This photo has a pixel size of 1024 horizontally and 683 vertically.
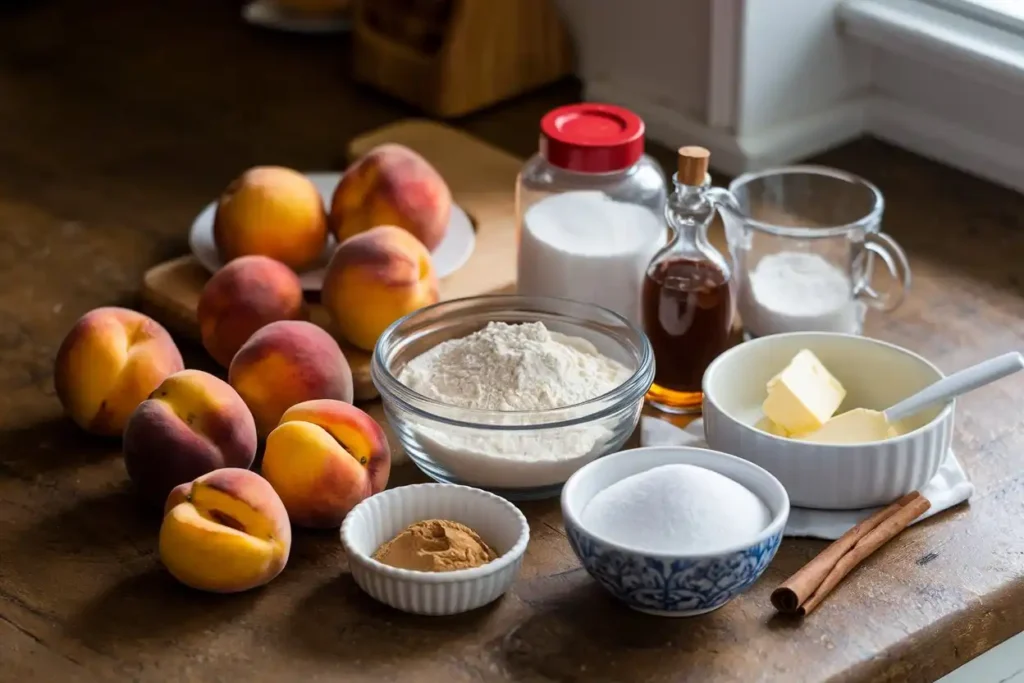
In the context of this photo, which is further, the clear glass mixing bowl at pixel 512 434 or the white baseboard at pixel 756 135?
the white baseboard at pixel 756 135

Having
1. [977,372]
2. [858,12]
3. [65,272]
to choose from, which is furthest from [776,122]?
[65,272]

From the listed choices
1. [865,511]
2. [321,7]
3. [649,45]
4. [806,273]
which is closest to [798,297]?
[806,273]

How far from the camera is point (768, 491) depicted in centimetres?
89

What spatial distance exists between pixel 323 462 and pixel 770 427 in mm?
307

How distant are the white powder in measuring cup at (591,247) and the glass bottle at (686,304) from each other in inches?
1.8

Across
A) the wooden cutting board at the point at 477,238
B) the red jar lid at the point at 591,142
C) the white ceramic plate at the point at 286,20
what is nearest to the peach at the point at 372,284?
the wooden cutting board at the point at 477,238

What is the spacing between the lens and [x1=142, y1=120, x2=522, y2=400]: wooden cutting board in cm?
122

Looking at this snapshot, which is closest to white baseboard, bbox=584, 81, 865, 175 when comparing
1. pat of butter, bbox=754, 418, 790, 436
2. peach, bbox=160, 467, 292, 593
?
pat of butter, bbox=754, 418, 790, 436

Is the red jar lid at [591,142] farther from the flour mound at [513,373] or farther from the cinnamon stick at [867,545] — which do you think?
the cinnamon stick at [867,545]

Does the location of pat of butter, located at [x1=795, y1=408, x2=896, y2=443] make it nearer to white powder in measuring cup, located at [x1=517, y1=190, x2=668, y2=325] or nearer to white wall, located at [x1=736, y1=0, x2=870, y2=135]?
white powder in measuring cup, located at [x1=517, y1=190, x2=668, y2=325]

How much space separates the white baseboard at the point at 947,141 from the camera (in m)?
1.39

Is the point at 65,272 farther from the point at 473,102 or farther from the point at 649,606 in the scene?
the point at 649,606

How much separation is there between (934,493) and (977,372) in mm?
84

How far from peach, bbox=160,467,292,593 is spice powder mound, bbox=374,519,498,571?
2.7 inches
